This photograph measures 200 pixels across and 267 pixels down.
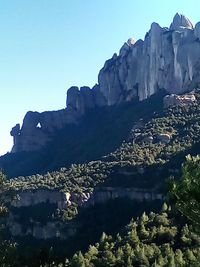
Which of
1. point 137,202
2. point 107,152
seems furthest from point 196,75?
point 137,202

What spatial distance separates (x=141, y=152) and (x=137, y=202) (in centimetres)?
1667

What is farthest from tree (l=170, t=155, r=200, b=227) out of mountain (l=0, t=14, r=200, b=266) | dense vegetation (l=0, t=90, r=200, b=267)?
mountain (l=0, t=14, r=200, b=266)

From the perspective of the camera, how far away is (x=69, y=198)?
80.1 metres

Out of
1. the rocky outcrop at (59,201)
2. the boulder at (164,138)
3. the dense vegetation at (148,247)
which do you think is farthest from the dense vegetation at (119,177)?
the rocky outcrop at (59,201)

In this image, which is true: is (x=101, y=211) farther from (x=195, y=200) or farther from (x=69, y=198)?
(x=195, y=200)

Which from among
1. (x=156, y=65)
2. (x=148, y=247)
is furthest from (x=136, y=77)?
(x=148, y=247)

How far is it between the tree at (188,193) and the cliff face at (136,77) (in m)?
109

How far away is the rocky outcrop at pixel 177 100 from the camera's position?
113625 millimetres

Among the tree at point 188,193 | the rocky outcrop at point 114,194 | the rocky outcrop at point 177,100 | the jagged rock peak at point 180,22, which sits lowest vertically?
the rocky outcrop at point 114,194

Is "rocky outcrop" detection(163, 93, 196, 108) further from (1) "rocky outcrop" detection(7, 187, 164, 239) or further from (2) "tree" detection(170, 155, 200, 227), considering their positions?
(2) "tree" detection(170, 155, 200, 227)

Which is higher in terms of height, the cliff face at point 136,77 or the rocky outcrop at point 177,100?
the cliff face at point 136,77

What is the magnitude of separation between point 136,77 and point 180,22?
73.6 feet

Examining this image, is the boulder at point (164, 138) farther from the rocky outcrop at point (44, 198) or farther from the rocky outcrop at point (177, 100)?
the rocky outcrop at point (44, 198)

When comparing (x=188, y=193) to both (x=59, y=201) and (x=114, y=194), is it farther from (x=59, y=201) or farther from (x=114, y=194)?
(x=59, y=201)
